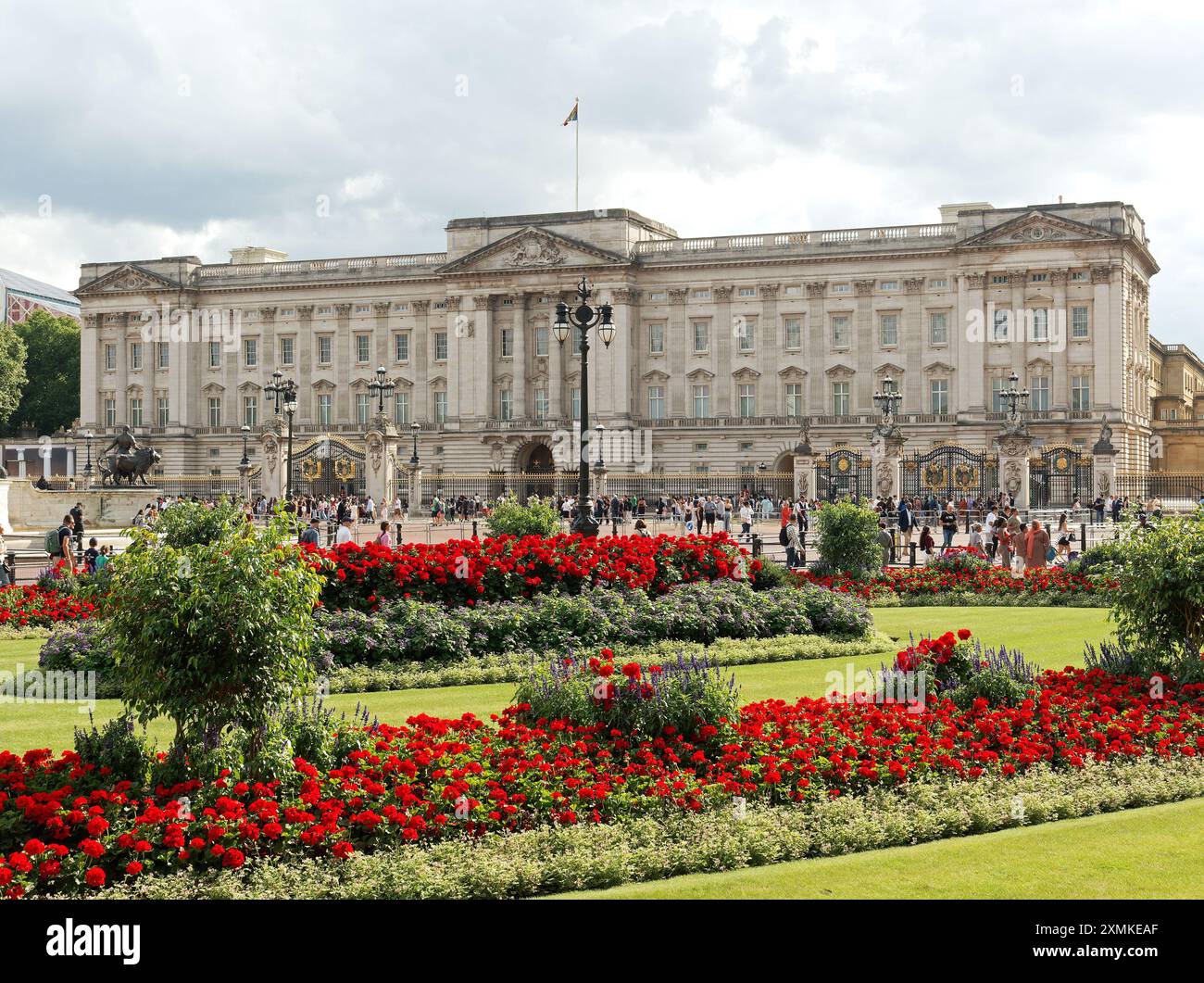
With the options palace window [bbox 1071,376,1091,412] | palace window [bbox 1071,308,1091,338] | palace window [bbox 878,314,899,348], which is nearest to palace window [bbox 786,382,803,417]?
palace window [bbox 878,314,899,348]

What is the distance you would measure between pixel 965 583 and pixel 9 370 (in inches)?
3057

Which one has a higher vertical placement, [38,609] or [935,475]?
[935,475]

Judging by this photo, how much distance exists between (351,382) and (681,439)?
21173 millimetres

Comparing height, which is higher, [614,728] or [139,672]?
[139,672]

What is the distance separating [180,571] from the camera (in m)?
9.24

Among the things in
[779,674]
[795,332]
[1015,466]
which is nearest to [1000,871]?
→ [779,674]

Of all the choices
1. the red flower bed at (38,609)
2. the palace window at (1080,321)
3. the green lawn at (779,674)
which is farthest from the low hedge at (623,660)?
the palace window at (1080,321)

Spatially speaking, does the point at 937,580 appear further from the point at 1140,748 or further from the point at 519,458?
the point at 519,458

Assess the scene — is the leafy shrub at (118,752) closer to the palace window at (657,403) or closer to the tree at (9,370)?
the palace window at (657,403)

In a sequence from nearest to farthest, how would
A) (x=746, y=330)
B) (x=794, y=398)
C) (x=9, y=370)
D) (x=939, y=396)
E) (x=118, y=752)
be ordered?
(x=118, y=752) → (x=939, y=396) → (x=794, y=398) → (x=746, y=330) → (x=9, y=370)

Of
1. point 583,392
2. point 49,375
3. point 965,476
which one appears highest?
point 49,375

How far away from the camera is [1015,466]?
5153cm

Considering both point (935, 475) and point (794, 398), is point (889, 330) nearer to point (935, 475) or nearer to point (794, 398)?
point (794, 398)
